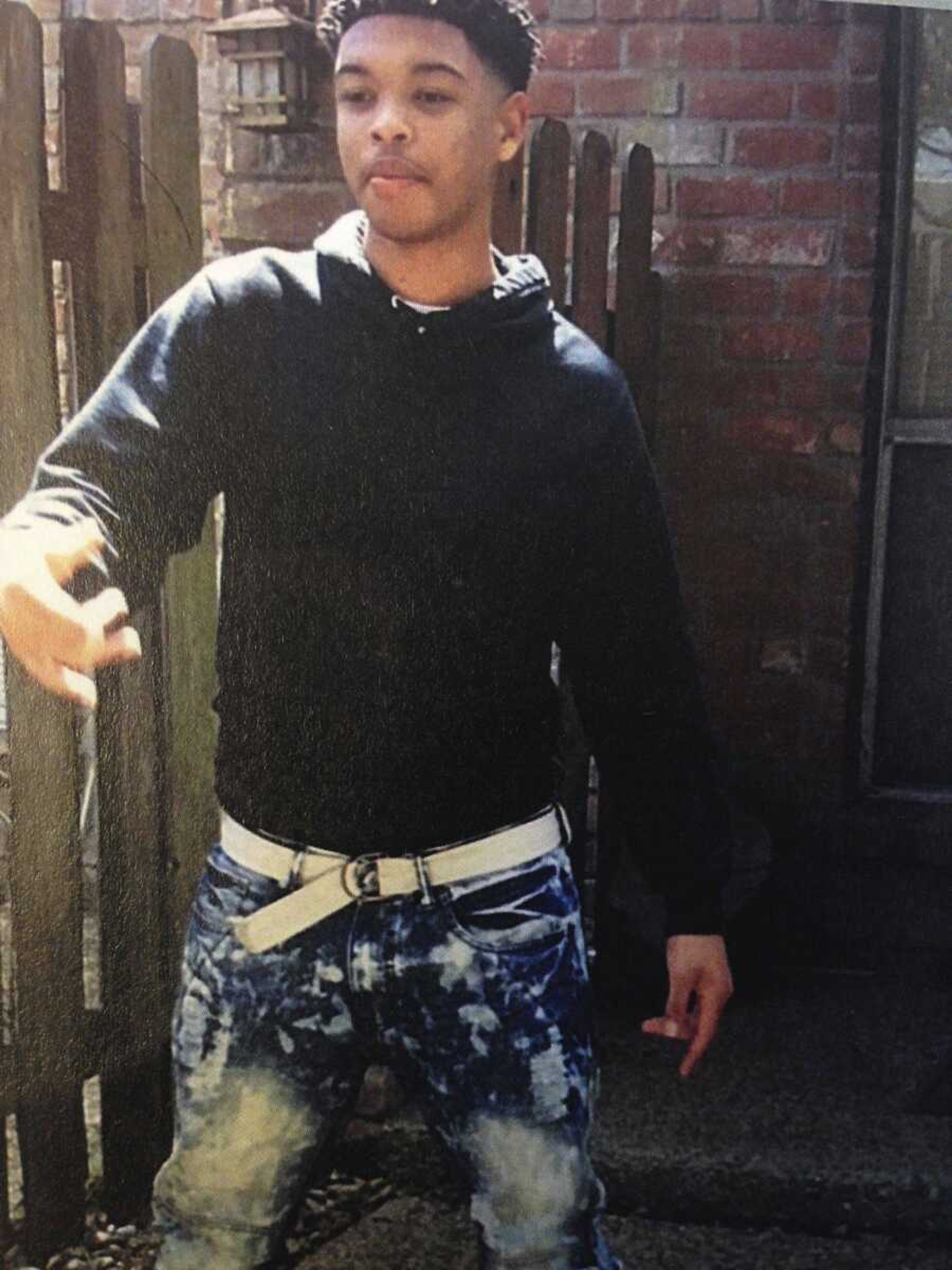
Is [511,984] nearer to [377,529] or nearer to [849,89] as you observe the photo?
[377,529]

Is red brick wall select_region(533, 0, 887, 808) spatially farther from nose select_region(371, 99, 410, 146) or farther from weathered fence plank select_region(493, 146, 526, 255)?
nose select_region(371, 99, 410, 146)

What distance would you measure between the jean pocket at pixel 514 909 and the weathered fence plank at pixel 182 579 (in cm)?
52

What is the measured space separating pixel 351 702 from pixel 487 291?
36 cm

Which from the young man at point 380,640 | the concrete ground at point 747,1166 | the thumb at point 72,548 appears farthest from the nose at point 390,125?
the concrete ground at point 747,1166

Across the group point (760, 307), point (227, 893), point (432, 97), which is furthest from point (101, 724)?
point (760, 307)

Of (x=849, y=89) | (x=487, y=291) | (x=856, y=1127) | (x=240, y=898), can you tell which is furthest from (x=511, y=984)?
(x=849, y=89)

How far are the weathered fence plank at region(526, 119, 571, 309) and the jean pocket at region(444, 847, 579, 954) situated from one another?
0.90 meters

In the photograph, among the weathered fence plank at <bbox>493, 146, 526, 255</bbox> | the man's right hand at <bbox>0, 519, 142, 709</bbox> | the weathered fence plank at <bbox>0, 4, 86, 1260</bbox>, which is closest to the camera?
the man's right hand at <bbox>0, 519, 142, 709</bbox>

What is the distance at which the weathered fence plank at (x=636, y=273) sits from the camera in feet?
6.03

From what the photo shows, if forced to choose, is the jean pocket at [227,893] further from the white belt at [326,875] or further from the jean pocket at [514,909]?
the jean pocket at [514,909]

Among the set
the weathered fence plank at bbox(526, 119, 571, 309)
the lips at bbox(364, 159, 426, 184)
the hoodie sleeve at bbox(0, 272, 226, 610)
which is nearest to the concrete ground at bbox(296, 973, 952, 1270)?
the hoodie sleeve at bbox(0, 272, 226, 610)

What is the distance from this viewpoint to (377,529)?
1124 mm

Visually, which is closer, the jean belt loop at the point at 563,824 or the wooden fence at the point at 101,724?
the jean belt loop at the point at 563,824

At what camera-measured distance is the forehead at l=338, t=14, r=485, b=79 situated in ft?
3.65
